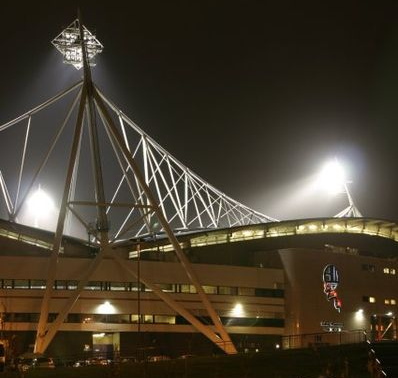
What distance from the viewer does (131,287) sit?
59906mm

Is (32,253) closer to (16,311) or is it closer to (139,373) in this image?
(16,311)

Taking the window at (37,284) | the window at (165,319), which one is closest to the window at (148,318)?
the window at (165,319)

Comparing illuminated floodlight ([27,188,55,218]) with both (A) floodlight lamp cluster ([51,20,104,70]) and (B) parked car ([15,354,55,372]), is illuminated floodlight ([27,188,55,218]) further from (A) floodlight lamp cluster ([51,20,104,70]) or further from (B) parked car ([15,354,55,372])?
(B) parked car ([15,354,55,372])

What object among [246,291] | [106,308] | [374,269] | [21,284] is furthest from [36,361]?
[374,269]

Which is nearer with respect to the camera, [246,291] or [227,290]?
[227,290]

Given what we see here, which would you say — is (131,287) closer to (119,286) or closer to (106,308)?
(119,286)

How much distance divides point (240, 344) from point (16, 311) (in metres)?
18.7

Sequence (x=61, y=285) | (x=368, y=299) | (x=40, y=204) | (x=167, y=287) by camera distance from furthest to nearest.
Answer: (x=40, y=204) → (x=368, y=299) → (x=167, y=287) → (x=61, y=285)

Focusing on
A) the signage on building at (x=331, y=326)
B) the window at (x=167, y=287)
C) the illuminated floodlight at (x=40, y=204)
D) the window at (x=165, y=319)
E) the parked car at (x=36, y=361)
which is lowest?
the parked car at (x=36, y=361)

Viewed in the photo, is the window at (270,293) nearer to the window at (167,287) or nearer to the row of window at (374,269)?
the window at (167,287)

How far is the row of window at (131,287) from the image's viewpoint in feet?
188

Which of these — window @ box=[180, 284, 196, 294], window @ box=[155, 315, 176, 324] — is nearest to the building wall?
window @ box=[180, 284, 196, 294]

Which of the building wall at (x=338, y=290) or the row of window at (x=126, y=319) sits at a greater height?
the building wall at (x=338, y=290)

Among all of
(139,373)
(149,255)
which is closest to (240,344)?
(149,255)
